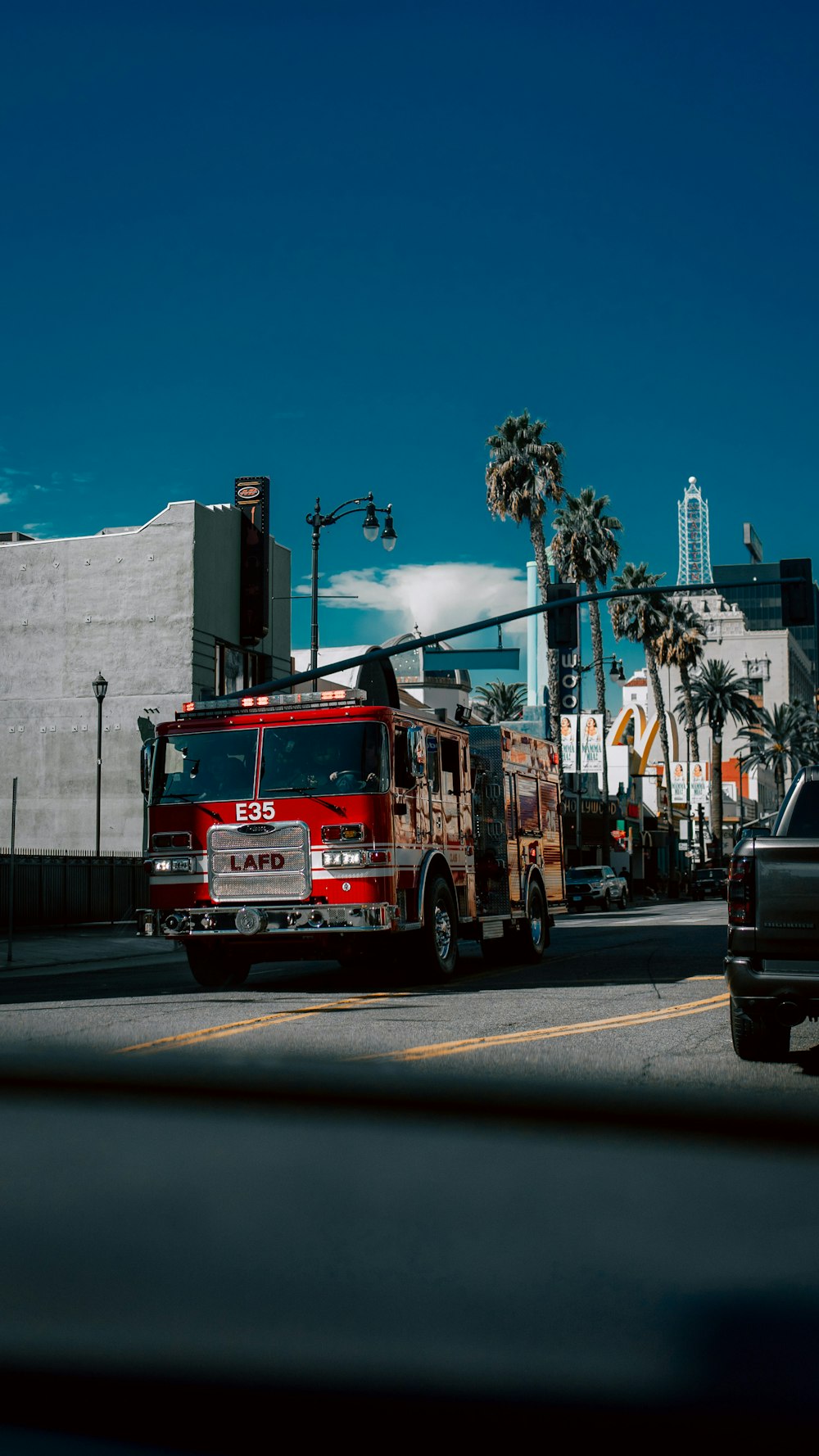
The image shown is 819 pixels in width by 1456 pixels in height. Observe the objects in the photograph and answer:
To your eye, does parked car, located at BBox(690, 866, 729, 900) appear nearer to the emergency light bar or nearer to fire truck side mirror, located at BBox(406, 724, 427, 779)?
fire truck side mirror, located at BBox(406, 724, 427, 779)

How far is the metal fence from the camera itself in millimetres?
29062

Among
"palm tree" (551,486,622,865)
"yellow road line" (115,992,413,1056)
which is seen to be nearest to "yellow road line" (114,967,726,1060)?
"yellow road line" (115,992,413,1056)

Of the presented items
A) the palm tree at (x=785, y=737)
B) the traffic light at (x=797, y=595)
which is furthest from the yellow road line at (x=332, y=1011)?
the palm tree at (x=785, y=737)

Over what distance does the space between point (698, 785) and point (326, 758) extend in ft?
256

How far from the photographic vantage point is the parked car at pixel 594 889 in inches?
1896

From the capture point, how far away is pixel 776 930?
7.72 metres

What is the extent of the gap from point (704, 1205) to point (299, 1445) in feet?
1.32

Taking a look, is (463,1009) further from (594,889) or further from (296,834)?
(594,889)

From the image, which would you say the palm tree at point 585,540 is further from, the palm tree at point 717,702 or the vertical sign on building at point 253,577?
the palm tree at point 717,702

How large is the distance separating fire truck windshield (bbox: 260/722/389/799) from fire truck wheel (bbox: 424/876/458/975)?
5.77 feet

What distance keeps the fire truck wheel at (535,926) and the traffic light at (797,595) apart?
9444mm

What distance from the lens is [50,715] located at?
41.4m

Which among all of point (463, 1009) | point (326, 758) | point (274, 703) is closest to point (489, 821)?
point (326, 758)

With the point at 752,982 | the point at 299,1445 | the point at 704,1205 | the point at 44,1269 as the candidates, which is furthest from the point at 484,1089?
the point at 752,982
